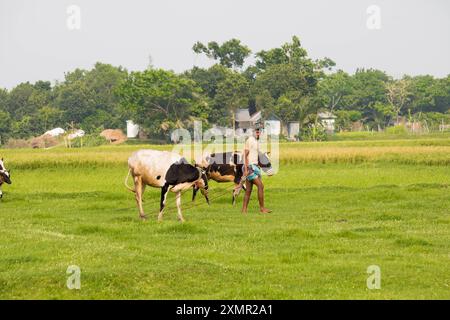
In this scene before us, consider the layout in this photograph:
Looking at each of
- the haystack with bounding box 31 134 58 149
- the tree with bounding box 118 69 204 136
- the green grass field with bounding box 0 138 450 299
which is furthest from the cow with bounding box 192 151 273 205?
the haystack with bounding box 31 134 58 149

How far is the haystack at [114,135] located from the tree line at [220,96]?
3.23 m

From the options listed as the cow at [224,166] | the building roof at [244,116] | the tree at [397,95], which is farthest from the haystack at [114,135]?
the cow at [224,166]

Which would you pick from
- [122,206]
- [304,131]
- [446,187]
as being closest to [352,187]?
[446,187]

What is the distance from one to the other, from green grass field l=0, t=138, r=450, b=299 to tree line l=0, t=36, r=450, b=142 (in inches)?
2245

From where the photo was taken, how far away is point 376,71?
13975 cm

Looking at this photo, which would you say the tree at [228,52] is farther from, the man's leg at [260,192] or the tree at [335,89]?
the man's leg at [260,192]

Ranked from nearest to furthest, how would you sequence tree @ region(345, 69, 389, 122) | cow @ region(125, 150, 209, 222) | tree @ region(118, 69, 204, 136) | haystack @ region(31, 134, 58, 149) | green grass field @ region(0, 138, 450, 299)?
1. green grass field @ region(0, 138, 450, 299)
2. cow @ region(125, 150, 209, 222)
3. tree @ region(118, 69, 204, 136)
4. haystack @ region(31, 134, 58, 149)
5. tree @ region(345, 69, 389, 122)

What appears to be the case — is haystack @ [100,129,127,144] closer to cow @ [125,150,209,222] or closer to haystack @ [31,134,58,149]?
haystack @ [31,134,58,149]

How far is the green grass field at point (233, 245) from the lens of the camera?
1156 centimetres

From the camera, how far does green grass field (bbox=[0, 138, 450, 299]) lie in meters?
11.6

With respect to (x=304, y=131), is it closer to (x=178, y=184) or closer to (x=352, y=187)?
(x=352, y=187)

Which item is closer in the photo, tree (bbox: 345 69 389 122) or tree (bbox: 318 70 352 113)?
tree (bbox: 345 69 389 122)

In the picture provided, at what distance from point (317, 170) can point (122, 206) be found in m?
15.6

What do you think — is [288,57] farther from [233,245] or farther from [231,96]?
[233,245]
